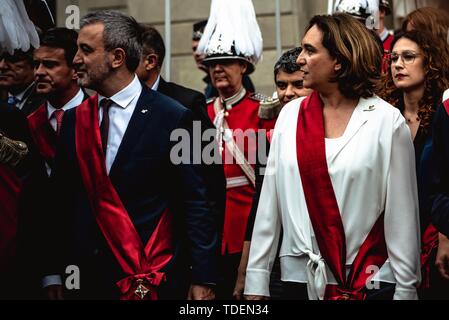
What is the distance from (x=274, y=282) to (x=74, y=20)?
7.22 ft

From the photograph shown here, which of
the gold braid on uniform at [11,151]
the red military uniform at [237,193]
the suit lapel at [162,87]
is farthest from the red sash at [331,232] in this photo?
the suit lapel at [162,87]

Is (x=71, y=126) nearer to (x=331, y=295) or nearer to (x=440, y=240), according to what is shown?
(x=331, y=295)

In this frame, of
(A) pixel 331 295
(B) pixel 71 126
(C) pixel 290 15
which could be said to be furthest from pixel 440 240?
(C) pixel 290 15

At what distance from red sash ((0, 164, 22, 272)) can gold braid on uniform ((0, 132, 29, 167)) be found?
0.04 m

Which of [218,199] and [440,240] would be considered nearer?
[440,240]

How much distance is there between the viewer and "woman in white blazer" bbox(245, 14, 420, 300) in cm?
434

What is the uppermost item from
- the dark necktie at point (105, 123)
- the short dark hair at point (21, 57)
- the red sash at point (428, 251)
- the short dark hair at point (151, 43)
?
the short dark hair at point (151, 43)

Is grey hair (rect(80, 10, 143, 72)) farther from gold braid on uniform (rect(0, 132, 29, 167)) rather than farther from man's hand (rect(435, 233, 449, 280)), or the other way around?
man's hand (rect(435, 233, 449, 280))

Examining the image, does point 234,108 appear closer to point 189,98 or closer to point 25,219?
point 189,98

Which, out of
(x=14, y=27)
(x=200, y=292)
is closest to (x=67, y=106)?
(x=14, y=27)

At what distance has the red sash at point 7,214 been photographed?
4883 millimetres

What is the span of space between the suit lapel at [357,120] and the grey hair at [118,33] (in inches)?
49.7

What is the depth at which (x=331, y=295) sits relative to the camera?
4379 mm

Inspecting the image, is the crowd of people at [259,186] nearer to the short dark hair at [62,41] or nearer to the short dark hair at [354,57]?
the short dark hair at [354,57]
